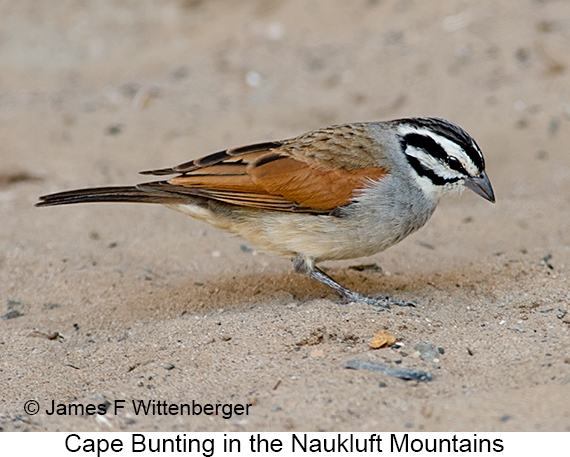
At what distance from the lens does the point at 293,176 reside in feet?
20.5

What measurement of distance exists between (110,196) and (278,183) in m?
1.35

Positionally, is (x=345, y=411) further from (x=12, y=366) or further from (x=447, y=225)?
(x=447, y=225)

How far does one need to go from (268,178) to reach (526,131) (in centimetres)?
470

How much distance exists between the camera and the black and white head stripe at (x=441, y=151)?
6.06 m

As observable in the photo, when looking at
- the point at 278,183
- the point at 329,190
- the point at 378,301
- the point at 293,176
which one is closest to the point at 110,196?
the point at 278,183

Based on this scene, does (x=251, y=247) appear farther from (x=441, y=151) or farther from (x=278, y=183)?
(x=441, y=151)

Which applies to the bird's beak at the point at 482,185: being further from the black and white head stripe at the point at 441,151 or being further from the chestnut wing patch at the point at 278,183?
the chestnut wing patch at the point at 278,183

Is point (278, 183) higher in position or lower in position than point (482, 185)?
higher

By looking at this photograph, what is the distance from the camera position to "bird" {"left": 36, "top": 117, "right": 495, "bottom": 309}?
6113mm

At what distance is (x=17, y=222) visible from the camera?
27.2ft

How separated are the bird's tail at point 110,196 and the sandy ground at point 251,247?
2.95 feet

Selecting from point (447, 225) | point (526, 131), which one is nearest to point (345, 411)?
point (447, 225)

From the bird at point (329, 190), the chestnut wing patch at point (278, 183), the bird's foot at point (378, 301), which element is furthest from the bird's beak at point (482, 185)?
the bird's foot at point (378, 301)

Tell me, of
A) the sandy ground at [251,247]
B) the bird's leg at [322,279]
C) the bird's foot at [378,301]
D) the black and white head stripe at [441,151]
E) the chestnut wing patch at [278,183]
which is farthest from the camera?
the bird's leg at [322,279]
